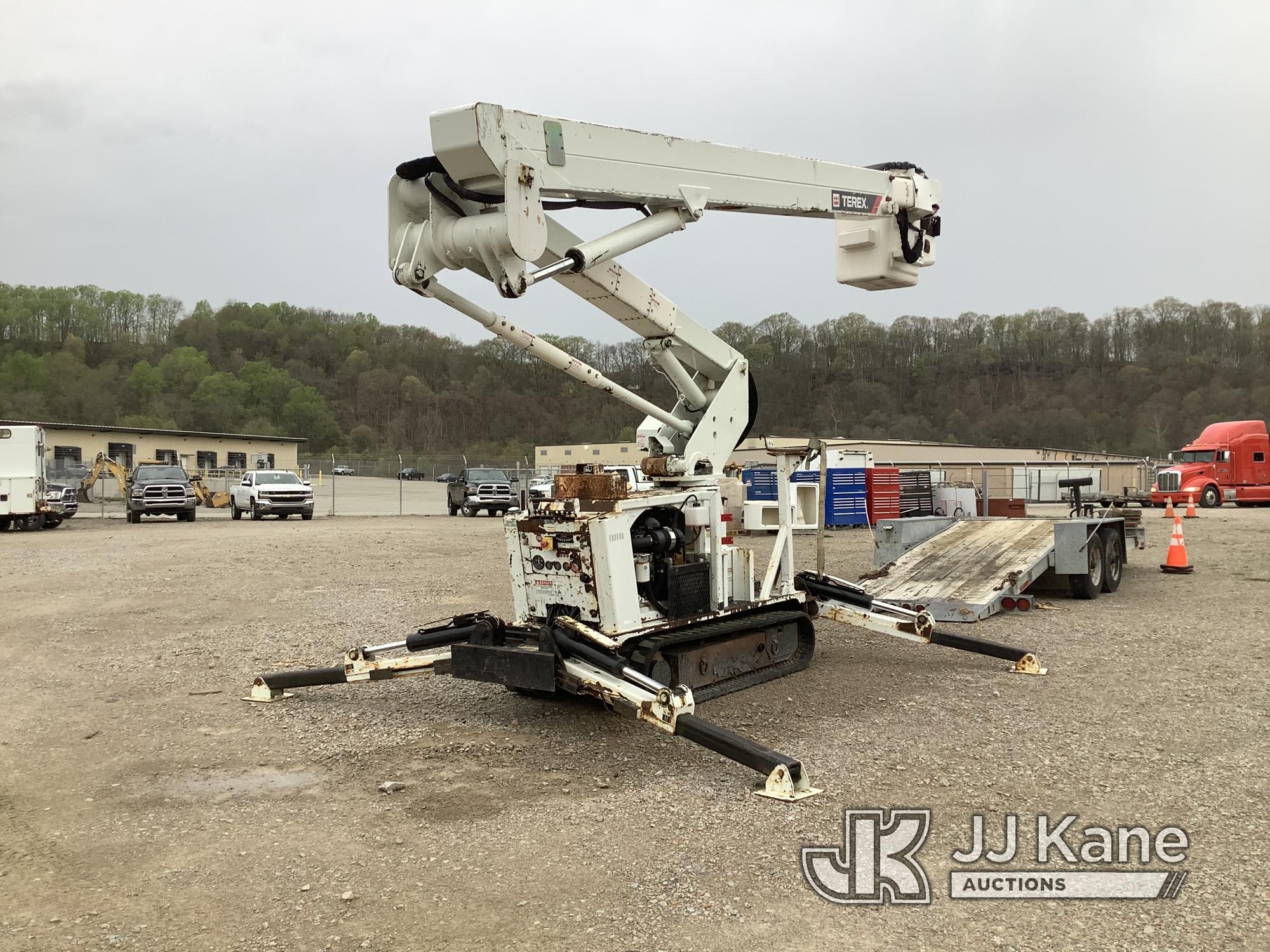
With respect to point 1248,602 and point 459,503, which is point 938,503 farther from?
point 459,503

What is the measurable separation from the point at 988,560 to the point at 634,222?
7.26 metres

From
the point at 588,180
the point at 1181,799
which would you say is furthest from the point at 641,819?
the point at 588,180

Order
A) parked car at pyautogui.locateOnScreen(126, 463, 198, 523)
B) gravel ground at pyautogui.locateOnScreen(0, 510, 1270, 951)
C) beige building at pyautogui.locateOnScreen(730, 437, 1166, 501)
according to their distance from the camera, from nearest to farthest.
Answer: gravel ground at pyautogui.locateOnScreen(0, 510, 1270, 951)
beige building at pyautogui.locateOnScreen(730, 437, 1166, 501)
parked car at pyautogui.locateOnScreen(126, 463, 198, 523)

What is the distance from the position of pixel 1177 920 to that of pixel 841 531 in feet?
69.0

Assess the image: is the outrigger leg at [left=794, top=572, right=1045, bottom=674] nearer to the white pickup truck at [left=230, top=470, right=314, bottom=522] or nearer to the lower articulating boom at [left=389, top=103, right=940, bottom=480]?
the lower articulating boom at [left=389, top=103, right=940, bottom=480]

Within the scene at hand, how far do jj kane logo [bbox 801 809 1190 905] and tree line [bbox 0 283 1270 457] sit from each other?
81422mm

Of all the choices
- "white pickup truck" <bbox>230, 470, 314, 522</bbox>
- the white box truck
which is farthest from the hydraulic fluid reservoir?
"white pickup truck" <bbox>230, 470, 314, 522</bbox>

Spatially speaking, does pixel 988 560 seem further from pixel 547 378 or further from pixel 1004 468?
pixel 547 378

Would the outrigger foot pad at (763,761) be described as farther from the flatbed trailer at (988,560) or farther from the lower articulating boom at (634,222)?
the flatbed trailer at (988,560)

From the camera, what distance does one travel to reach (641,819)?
5051mm

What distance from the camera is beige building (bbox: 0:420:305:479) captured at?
168 feet

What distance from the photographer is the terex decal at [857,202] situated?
8.33 m

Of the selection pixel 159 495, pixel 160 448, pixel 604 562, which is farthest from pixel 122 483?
pixel 604 562

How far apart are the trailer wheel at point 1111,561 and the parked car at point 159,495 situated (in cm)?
2743
